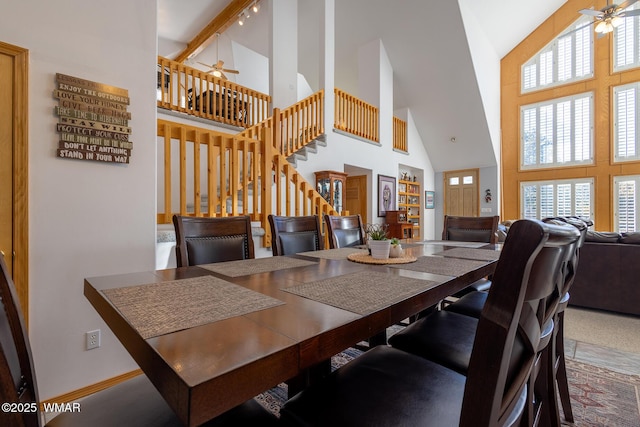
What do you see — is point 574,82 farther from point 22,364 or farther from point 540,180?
point 22,364

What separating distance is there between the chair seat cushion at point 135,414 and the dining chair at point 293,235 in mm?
1178

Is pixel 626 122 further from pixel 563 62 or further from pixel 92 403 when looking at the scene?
pixel 92 403

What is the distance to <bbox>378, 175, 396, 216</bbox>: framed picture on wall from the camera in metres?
6.38

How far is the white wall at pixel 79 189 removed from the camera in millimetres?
1606

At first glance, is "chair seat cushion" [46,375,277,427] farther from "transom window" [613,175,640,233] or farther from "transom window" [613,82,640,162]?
"transom window" [613,82,640,162]

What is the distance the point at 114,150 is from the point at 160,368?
180 cm

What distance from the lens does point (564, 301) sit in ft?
3.72

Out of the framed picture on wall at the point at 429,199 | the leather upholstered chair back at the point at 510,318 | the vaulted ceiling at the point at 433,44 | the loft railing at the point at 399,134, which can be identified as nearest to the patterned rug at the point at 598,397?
the leather upholstered chair back at the point at 510,318

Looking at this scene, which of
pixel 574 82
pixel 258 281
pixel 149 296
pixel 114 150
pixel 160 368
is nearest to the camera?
pixel 160 368

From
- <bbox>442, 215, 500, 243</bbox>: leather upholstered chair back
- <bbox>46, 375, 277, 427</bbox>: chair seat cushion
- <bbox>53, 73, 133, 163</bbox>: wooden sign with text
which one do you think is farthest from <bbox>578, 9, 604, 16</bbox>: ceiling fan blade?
<bbox>46, 375, 277, 427</bbox>: chair seat cushion

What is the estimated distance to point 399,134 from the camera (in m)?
7.38

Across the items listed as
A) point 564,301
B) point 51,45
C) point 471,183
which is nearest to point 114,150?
point 51,45

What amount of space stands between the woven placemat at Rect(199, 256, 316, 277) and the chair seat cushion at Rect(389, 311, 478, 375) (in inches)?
21.2

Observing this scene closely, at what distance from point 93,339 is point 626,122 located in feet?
32.5
